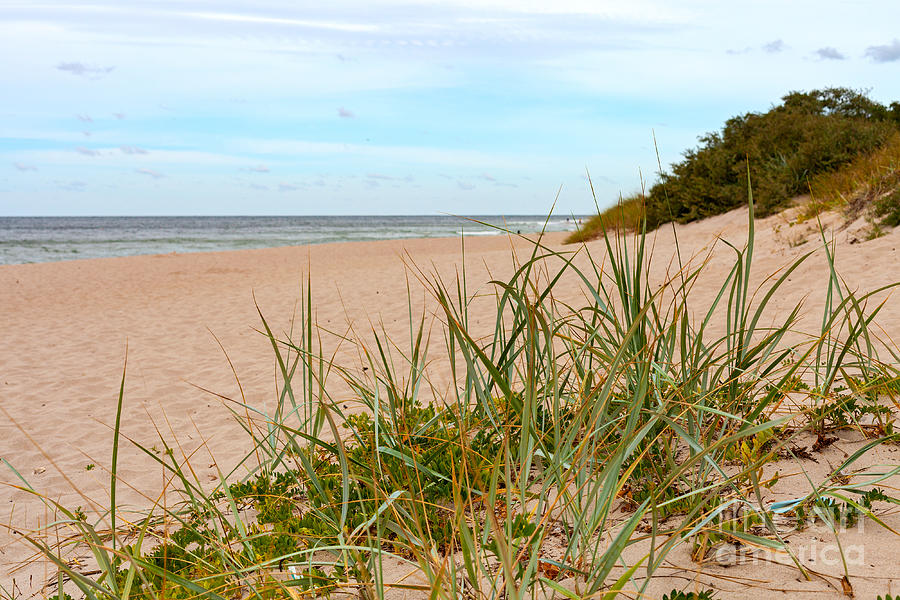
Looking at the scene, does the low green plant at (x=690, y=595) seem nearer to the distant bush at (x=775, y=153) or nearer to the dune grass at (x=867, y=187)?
the dune grass at (x=867, y=187)

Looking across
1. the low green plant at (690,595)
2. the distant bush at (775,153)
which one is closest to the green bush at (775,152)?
the distant bush at (775,153)

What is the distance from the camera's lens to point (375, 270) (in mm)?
13969

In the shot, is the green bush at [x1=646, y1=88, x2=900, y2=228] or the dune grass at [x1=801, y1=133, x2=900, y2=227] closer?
the dune grass at [x1=801, y1=133, x2=900, y2=227]

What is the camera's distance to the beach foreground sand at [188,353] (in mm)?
2652

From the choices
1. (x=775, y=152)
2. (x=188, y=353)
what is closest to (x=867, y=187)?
(x=775, y=152)

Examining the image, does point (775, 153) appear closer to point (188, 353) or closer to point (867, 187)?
point (867, 187)

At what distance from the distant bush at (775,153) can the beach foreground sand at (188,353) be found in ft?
1.93

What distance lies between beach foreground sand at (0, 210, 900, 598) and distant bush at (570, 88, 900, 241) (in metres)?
0.59

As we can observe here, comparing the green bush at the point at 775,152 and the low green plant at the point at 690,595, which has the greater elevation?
the green bush at the point at 775,152

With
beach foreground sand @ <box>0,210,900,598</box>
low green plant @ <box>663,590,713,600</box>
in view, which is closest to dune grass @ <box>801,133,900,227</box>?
beach foreground sand @ <box>0,210,900,598</box>

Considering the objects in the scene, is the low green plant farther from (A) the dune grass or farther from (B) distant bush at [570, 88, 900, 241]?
(B) distant bush at [570, 88, 900, 241]

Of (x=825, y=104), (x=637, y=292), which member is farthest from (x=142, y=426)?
(x=825, y=104)

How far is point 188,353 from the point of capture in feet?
25.6

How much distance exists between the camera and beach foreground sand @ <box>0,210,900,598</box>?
8.70 ft
